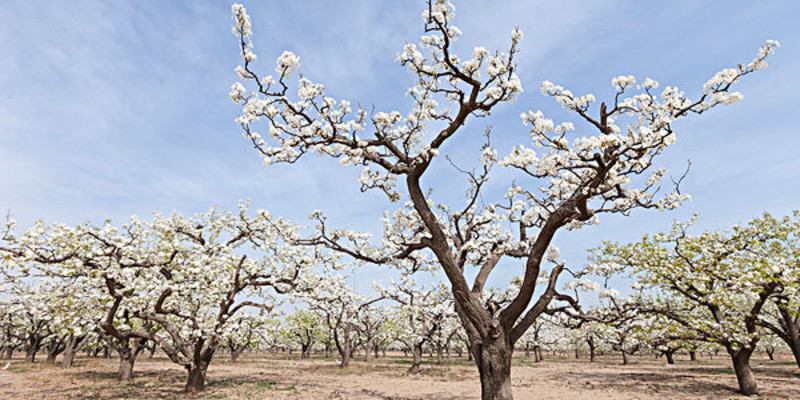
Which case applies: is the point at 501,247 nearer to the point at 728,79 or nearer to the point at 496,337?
the point at 496,337

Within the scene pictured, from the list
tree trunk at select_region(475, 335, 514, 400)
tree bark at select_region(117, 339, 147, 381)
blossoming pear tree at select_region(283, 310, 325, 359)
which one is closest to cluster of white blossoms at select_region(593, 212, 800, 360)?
tree trunk at select_region(475, 335, 514, 400)

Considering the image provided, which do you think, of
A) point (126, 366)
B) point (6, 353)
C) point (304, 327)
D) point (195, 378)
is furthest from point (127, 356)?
point (6, 353)

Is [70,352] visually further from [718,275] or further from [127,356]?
[718,275]

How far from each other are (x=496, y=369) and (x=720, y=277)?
33.1 feet

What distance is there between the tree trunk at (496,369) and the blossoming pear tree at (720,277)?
6.02m

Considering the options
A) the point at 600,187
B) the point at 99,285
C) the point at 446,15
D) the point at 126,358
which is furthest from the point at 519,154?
the point at 126,358

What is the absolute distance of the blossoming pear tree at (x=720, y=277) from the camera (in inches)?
511

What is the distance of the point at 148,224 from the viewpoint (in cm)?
1507

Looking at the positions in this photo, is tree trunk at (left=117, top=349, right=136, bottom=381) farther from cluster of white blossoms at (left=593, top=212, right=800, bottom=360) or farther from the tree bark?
cluster of white blossoms at (left=593, top=212, right=800, bottom=360)

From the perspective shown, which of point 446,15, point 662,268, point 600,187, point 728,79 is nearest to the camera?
point 728,79

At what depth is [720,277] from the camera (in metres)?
13.6

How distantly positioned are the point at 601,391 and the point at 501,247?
9.35 metres

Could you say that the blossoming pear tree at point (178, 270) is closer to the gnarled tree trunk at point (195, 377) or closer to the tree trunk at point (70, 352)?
the gnarled tree trunk at point (195, 377)

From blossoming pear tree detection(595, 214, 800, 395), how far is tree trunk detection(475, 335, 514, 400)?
6016 millimetres
